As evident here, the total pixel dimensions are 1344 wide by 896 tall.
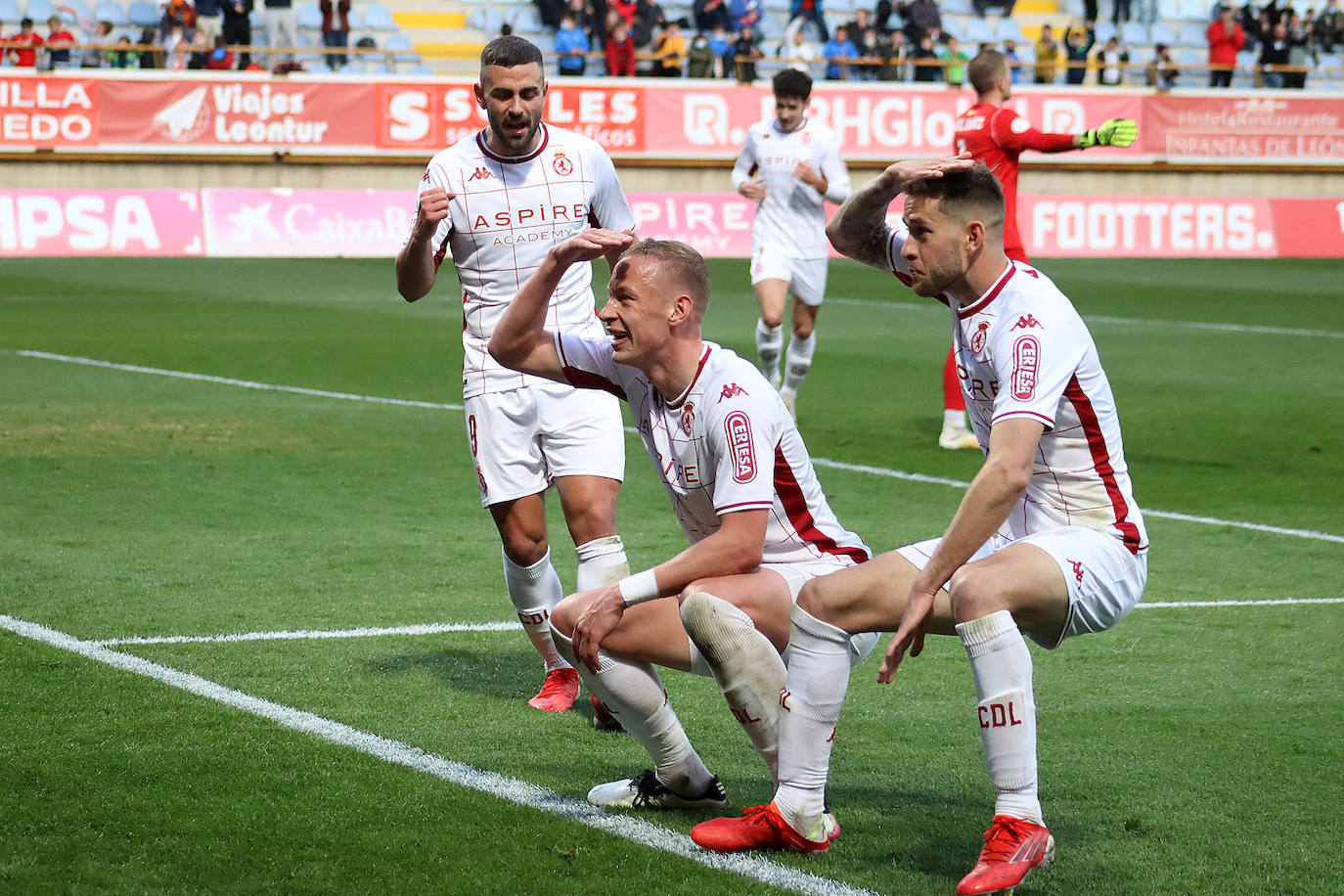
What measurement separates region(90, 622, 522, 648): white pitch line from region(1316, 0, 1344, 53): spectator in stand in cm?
3246

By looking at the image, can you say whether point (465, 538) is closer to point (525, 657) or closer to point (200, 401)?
point (525, 657)

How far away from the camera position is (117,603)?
6859mm

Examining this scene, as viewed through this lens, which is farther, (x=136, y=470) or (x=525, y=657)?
(x=136, y=470)

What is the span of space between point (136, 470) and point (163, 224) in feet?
56.4

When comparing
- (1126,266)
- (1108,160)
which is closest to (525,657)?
(1126,266)

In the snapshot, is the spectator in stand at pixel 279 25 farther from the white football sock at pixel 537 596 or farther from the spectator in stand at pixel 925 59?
the white football sock at pixel 537 596

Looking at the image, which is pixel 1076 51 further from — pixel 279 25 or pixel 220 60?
pixel 220 60

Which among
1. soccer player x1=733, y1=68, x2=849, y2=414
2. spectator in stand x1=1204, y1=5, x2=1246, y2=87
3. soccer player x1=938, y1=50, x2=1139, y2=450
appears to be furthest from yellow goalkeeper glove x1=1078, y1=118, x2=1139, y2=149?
spectator in stand x1=1204, y1=5, x2=1246, y2=87

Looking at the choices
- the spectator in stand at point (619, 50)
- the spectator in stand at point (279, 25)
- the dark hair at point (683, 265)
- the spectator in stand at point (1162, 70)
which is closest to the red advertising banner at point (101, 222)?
the spectator in stand at point (279, 25)

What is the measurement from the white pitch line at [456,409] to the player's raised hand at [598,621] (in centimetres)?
522

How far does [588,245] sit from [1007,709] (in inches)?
60.8

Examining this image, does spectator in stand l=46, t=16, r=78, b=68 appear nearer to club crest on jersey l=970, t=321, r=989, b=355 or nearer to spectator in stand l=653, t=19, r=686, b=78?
spectator in stand l=653, t=19, r=686, b=78

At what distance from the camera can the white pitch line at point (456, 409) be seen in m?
8.83

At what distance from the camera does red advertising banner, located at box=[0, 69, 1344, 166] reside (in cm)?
2805
